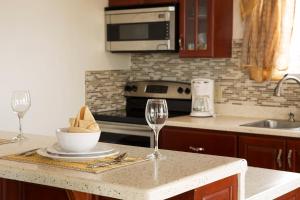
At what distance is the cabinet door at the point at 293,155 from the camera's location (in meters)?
3.47

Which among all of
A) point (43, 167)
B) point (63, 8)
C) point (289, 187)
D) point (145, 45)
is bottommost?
point (289, 187)

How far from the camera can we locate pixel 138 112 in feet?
15.2

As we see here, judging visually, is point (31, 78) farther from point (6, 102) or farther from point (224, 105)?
point (224, 105)

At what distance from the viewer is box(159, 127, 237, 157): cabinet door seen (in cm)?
377

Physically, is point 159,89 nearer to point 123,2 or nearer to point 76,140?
point 123,2

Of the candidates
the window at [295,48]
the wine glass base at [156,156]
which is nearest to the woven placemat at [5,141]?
the wine glass base at [156,156]

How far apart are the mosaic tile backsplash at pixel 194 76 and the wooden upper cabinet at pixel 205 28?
17cm

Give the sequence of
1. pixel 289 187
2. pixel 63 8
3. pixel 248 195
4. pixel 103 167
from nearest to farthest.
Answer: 1. pixel 103 167
2. pixel 248 195
3. pixel 289 187
4. pixel 63 8

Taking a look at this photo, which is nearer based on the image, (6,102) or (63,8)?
(6,102)

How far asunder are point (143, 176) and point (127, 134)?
2483 mm

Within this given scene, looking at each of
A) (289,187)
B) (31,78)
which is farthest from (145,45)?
(289,187)

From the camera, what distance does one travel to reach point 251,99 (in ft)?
14.1

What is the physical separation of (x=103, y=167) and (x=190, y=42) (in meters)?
2.57

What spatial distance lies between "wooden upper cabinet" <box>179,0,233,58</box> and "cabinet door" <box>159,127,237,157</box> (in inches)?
25.5
